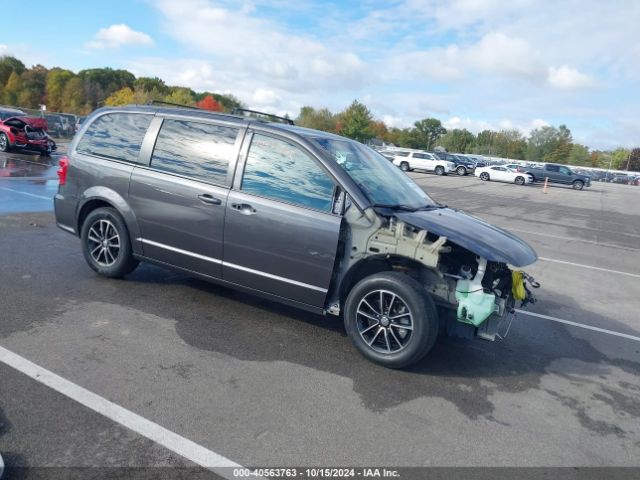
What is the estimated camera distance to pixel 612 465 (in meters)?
3.04

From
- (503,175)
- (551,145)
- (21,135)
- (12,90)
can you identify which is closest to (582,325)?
(21,135)

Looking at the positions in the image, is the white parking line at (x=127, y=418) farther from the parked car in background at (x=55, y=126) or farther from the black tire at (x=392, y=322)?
the parked car in background at (x=55, y=126)

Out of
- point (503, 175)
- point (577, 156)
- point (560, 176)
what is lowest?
point (503, 175)

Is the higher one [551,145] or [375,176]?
[551,145]

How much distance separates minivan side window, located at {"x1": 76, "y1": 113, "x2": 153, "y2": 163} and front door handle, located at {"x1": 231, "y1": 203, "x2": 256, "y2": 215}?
140 cm

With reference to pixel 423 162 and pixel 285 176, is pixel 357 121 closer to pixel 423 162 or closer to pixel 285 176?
pixel 423 162

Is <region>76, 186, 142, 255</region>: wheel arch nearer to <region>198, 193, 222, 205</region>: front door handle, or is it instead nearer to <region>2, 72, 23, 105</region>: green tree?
<region>198, 193, 222, 205</region>: front door handle

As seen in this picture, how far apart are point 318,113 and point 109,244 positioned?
101 m

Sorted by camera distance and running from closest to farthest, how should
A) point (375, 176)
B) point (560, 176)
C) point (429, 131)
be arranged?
point (375, 176) → point (560, 176) → point (429, 131)

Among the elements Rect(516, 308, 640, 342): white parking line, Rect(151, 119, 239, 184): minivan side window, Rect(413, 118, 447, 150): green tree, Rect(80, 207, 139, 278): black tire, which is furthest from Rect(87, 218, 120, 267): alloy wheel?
Rect(413, 118, 447, 150): green tree

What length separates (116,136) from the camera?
534 cm

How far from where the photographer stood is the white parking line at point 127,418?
2.71 meters

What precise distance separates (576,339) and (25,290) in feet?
18.7

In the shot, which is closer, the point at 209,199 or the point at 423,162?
the point at 209,199
